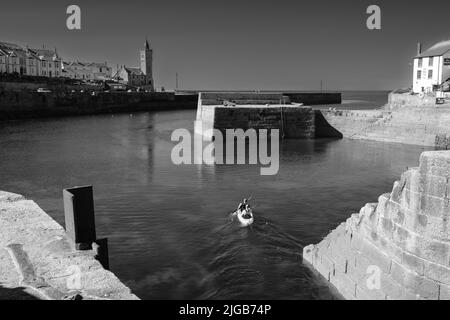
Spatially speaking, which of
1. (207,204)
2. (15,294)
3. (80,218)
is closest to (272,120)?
(207,204)

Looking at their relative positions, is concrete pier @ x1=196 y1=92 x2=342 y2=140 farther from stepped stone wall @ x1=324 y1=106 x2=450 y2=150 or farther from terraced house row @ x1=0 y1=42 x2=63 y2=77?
terraced house row @ x1=0 y1=42 x2=63 y2=77

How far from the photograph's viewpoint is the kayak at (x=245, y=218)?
15705 millimetres

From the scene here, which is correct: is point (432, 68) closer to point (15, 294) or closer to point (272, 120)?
point (272, 120)

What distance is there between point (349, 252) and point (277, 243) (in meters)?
4.24

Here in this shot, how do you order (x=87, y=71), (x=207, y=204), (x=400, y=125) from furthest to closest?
(x=87, y=71) → (x=400, y=125) → (x=207, y=204)

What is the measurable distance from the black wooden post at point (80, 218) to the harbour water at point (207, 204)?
225 centimetres

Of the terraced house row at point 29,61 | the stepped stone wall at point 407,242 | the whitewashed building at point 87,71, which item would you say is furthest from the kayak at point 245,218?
the whitewashed building at point 87,71

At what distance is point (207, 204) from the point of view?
18.8 m

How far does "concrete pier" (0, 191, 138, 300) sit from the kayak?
23.2ft

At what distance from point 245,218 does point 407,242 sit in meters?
8.20

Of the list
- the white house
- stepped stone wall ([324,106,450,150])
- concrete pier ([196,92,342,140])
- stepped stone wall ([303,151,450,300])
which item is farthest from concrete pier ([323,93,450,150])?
stepped stone wall ([303,151,450,300])

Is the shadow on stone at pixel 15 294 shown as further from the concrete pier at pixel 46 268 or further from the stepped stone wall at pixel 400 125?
the stepped stone wall at pixel 400 125

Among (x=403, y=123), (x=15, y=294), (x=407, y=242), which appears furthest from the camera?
(x=403, y=123)
